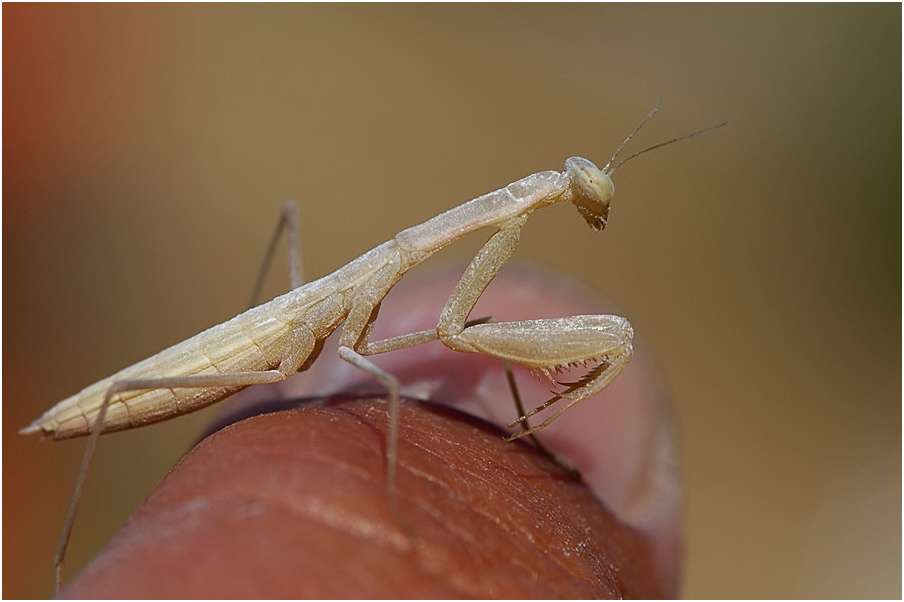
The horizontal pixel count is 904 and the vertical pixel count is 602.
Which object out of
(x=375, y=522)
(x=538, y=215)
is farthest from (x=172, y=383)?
(x=538, y=215)

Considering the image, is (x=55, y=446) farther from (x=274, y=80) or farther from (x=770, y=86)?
(x=770, y=86)

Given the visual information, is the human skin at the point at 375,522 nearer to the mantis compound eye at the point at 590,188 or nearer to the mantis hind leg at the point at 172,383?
the mantis hind leg at the point at 172,383

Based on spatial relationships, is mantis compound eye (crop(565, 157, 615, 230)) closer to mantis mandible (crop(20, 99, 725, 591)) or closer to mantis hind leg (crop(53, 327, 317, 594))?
mantis mandible (crop(20, 99, 725, 591))

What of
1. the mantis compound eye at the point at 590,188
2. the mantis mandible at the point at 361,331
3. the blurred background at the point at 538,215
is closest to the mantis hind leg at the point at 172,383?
the mantis mandible at the point at 361,331

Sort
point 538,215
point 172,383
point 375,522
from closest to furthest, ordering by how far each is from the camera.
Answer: point 375,522
point 172,383
point 538,215

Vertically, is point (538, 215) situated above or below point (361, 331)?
below

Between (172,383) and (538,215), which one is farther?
(538,215)

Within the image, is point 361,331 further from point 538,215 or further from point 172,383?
point 538,215

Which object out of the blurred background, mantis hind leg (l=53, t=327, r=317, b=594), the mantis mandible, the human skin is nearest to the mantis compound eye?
the mantis mandible

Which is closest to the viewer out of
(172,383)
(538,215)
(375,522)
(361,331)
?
(375,522)
